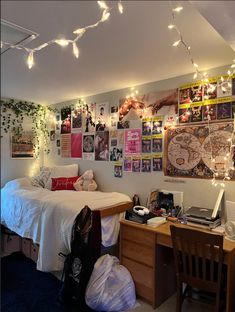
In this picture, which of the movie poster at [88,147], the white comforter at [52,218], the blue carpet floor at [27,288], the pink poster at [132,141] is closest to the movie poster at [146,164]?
the pink poster at [132,141]

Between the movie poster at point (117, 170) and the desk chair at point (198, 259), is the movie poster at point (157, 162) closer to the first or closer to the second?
the movie poster at point (117, 170)

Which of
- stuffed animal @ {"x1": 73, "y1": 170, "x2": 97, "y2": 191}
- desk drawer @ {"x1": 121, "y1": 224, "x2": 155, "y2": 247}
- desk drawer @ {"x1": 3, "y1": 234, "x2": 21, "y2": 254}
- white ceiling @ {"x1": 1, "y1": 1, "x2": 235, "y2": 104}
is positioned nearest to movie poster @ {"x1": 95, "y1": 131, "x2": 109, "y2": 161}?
stuffed animal @ {"x1": 73, "y1": 170, "x2": 97, "y2": 191}

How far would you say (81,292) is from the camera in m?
1.97

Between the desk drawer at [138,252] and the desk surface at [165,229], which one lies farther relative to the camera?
the desk drawer at [138,252]

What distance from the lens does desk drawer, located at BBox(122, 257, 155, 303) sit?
2059 mm

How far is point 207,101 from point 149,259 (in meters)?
1.55

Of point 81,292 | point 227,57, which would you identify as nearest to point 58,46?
point 227,57

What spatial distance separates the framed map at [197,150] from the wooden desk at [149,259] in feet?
1.99

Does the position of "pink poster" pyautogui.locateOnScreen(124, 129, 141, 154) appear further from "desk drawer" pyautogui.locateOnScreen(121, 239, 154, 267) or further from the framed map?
"desk drawer" pyautogui.locateOnScreen(121, 239, 154, 267)

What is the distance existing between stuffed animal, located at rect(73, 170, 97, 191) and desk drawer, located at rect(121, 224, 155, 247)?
3.15 feet

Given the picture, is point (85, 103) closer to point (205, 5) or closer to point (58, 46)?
point (58, 46)

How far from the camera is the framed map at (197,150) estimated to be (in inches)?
86.6

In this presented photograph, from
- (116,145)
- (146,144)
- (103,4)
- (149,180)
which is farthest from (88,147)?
(103,4)

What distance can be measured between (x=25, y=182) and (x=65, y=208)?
119cm
